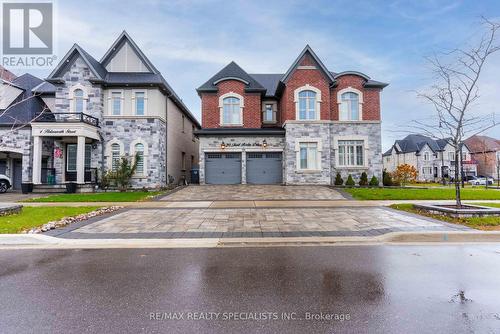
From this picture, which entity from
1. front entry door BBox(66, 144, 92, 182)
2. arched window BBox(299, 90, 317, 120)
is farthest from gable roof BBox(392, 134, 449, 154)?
front entry door BBox(66, 144, 92, 182)

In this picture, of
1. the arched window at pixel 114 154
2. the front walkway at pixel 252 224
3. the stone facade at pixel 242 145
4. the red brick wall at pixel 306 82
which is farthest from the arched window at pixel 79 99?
the red brick wall at pixel 306 82

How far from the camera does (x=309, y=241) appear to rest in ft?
23.2

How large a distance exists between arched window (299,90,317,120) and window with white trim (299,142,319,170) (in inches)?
89.5

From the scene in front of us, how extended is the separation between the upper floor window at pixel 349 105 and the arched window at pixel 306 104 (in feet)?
7.95

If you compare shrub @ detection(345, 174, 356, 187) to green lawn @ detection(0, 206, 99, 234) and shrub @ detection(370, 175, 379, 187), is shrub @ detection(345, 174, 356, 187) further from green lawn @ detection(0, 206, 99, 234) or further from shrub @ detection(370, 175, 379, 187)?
green lawn @ detection(0, 206, 99, 234)

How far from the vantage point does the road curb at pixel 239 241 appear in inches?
270

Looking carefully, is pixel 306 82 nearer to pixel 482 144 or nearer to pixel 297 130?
pixel 297 130

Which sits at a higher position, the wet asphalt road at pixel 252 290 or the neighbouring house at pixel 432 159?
the neighbouring house at pixel 432 159

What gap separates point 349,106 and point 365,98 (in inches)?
58.6

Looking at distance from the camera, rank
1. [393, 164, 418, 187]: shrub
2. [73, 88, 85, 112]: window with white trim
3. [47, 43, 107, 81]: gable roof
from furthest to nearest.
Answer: [393, 164, 418, 187]: shrub, [73, 88, 85, 112]: window with white trim, [47, 43, 107, 81]: gable roof

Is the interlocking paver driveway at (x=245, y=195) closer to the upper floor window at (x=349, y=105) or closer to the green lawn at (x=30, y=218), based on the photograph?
the green lawn at (x=30, y=218)

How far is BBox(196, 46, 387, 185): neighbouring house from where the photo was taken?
76.5ft

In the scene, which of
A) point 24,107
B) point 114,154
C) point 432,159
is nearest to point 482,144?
point 432,159

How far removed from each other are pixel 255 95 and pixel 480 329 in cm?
2344
